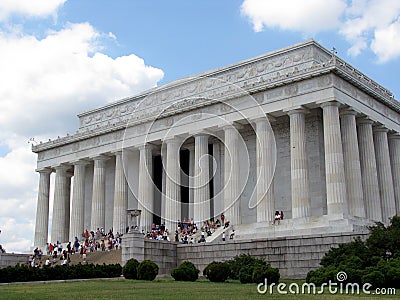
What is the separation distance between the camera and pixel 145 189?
53.9m

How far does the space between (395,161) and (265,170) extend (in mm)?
14125

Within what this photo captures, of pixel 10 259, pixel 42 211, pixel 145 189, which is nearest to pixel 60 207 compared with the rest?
pixel 42 211

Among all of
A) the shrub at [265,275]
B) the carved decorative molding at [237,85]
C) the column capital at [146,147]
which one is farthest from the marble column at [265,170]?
the shrub at [265,275]

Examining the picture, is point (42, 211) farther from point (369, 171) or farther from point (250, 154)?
point (369, 171)

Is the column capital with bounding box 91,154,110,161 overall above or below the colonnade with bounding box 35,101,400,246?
above

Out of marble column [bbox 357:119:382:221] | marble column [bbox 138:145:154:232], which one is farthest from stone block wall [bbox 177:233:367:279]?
marble column [bbox 138:145:154:232]

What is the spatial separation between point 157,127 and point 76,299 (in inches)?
1500

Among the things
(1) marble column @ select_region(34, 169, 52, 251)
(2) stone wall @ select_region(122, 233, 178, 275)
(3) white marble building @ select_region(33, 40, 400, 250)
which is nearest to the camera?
(2) stone wall @ select_region(122, 233, 178, 275)

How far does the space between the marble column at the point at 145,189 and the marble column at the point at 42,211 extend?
48.0ft

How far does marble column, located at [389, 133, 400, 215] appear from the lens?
50109 mm

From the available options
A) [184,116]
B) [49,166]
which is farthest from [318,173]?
[49,166]

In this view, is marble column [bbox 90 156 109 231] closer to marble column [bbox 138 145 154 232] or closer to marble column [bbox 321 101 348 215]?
marble column [bbox 138 145 154 232]

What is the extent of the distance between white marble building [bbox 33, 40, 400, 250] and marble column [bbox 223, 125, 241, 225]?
0.09 m

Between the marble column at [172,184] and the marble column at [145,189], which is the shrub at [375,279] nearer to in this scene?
the marble column at [172,184]
